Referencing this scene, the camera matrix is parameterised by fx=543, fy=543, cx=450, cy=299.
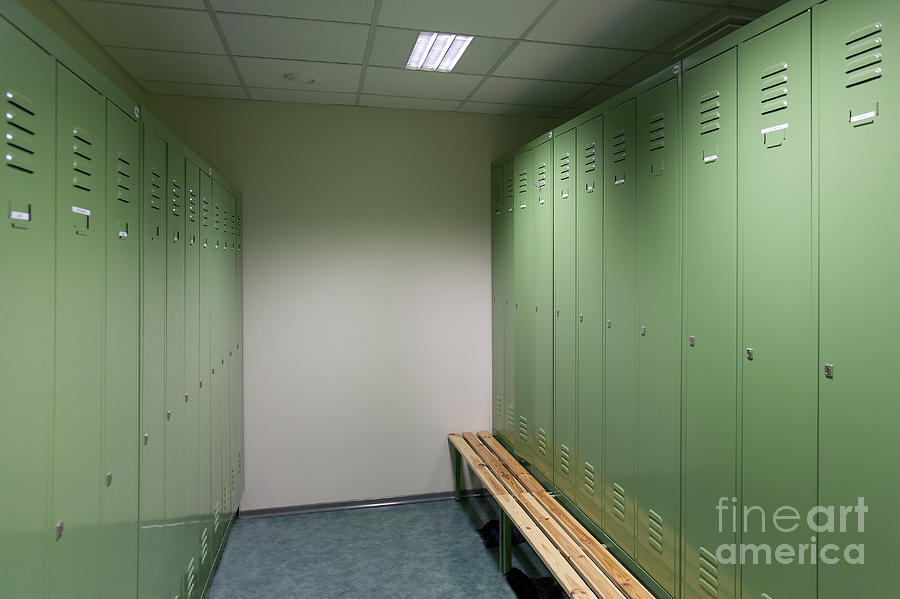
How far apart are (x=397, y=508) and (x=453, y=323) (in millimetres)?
1459

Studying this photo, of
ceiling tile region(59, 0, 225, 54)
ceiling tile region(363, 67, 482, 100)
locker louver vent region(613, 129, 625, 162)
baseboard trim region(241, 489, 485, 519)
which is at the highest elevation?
ceiling tile region(363, 67, 482, 100)

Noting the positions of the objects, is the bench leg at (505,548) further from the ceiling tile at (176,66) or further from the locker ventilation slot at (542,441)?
the ceiling tile at (176,66)

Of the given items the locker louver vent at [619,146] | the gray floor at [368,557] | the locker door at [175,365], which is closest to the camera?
the locker door at [175,365]

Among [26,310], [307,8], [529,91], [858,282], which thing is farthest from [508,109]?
[26,310]

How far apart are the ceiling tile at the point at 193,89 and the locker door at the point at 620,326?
2486 millimetres

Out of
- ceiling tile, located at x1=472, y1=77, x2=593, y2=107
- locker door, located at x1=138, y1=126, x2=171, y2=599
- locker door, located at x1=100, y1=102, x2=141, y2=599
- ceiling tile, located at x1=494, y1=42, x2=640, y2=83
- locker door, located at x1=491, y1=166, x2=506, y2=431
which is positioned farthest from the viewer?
locker door, located at x1=491, y1=166, x2=506, y2=431

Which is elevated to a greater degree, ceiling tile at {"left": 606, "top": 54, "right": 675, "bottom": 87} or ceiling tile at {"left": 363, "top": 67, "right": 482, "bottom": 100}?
ceiling tile at {"left": 363, "top": 67, "right": 482, "bottom": 100}

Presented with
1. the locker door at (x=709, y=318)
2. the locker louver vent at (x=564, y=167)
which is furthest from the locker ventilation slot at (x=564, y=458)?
the locker louver vent at (x=564, y=167)

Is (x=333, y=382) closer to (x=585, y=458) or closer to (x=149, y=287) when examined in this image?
(x=585, y=458)

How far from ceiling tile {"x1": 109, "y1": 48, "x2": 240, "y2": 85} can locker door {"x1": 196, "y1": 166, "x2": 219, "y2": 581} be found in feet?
2.50

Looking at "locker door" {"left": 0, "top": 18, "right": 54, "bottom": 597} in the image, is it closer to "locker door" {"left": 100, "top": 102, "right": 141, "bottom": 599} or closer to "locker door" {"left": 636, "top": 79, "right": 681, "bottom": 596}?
"locker door" {"left": 100, "top": 102, "right": 141, "bottom": 599}

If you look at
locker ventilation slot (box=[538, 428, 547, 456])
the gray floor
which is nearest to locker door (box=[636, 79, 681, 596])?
locker ventilation slot (box=[538, 428, 547, 456])

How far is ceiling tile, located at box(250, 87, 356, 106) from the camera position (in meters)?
3.63

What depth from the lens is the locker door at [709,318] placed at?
1858mm
